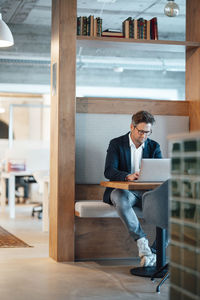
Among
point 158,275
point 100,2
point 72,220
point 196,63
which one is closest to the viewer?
point 158,275

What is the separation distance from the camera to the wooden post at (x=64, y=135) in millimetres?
4984

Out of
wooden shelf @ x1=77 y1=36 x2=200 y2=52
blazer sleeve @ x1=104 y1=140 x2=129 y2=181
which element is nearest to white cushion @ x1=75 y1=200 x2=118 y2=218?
blazer sleeve @ x1=104 y1=140 x2=129 y2=181

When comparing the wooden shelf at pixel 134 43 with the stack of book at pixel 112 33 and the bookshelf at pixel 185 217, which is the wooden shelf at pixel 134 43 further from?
the bookshelf at pixel 185 217

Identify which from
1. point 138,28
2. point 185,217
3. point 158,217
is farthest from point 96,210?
point 185,217

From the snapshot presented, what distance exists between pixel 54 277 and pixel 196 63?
2.66 meters

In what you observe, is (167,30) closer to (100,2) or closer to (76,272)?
(100,2)

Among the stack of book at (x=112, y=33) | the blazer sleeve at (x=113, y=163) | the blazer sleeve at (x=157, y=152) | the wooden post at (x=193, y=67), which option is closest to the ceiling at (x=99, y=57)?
the wooden post at (x=193, y=67)

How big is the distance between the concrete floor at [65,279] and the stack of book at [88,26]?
2174 mm

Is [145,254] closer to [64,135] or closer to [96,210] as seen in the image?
[96,210]

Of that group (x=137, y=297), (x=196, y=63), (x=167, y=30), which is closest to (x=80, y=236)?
(x=137, y=297)

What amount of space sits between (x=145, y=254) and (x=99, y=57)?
7163 mm

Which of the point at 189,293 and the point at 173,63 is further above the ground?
the point at 173,63

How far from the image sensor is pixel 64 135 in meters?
5.01

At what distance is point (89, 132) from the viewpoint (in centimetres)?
526
